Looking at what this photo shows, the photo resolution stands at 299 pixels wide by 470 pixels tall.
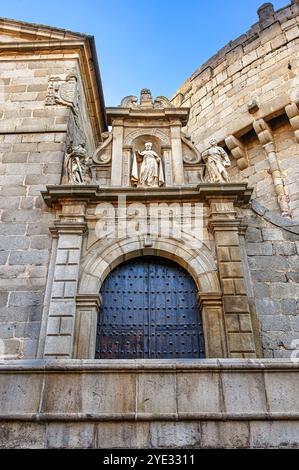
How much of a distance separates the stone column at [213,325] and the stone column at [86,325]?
5.46 feet

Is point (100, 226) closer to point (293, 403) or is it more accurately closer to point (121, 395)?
point (121, 395)

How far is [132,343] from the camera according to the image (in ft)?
22.3

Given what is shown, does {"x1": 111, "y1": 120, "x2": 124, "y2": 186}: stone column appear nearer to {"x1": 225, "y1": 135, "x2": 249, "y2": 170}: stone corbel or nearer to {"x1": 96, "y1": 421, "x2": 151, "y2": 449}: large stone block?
{"x1": 225, "y1": 135, "x2": 249, "y2": 170}: stone corbel

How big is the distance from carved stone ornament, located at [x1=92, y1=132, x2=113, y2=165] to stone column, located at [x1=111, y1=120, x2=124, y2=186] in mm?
117

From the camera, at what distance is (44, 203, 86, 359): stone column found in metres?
6.29

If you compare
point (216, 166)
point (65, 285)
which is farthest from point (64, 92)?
point (65, 285)

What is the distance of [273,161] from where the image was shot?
1134 centimetres

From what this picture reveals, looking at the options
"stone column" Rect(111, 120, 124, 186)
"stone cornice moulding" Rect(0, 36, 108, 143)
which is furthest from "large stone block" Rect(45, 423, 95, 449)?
"stone cornice moulding" Rect(0, 36, 108, 143)

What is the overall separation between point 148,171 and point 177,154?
2.72 ft

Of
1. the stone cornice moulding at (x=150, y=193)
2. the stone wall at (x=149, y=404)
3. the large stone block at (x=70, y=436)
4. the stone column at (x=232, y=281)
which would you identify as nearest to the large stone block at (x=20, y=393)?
the stone wall at (x=149, y=404)

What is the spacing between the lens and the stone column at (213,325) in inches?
247

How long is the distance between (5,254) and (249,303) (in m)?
4.14

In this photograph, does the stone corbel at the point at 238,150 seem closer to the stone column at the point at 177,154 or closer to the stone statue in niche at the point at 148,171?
the stone column at the point at 177,154

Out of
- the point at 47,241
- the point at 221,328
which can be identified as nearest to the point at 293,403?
the point at 221,328
